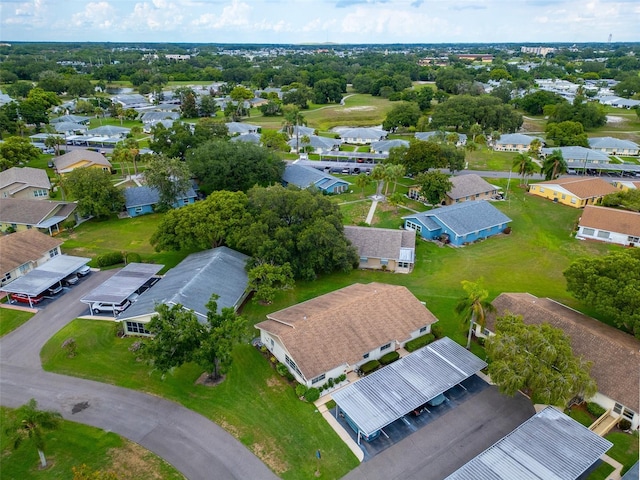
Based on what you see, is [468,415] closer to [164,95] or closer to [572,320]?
[572,320]

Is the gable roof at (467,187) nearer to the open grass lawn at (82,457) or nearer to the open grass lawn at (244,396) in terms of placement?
the open grass lawn at (244,396)

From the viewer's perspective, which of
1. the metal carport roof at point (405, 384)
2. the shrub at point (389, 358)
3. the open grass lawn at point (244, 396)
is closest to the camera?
the open grass lawn at point (244, 396)

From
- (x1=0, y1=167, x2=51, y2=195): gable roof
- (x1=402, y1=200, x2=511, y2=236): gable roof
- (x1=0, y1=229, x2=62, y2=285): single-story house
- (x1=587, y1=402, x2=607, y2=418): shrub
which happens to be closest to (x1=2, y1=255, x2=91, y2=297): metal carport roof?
(x1=0, y1=229, x2=62, y2=285): single-story house

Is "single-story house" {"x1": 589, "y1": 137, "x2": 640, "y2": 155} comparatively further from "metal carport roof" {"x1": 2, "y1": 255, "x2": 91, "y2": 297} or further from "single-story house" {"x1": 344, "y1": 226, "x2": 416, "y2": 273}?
"metal carport roof" {"x1": 2, "y1": 255, "x2": 91, "y2": 297}

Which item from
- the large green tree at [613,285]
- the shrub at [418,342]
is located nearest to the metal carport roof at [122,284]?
the shrub at [418,342]

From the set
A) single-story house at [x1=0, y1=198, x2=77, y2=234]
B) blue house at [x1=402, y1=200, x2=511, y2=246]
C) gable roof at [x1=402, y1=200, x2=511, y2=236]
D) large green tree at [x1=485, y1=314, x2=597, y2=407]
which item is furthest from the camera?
single-story house at [x1=0, y1=198, x2=77, y2=234]

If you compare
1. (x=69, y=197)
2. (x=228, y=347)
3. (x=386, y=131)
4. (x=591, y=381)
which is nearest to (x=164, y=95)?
(x=386, y=131)

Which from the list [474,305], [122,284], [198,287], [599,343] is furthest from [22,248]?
[599,343]
